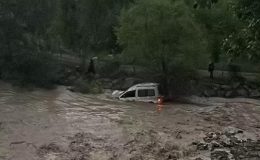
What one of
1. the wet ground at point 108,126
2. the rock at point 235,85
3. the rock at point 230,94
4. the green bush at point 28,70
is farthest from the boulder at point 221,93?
the green bush at point 28,70

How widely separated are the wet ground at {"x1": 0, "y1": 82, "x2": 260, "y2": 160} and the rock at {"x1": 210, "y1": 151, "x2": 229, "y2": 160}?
26 centimetres

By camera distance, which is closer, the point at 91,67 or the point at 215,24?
the point at 215,24

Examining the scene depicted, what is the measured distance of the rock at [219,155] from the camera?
17716mm

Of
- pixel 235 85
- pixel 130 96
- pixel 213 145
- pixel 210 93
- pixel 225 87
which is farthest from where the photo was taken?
pixel 235 85

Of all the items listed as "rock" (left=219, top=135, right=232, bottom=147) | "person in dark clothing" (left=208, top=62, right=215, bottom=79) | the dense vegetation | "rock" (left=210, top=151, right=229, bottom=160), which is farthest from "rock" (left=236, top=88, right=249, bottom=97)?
"rock" (left=210, top=151, right=229, bottom=160)

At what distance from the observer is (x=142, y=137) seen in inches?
848

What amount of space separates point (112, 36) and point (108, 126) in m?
25.9

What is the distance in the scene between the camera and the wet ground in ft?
61.4

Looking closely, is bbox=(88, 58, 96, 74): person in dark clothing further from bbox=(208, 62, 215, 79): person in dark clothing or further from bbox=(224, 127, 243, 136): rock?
bbox=(224, 127, 243, 136): rock

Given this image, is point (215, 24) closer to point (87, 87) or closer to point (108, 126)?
point (87, 87)

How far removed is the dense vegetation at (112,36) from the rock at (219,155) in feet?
33.3

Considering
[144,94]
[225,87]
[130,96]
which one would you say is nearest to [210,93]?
[225,87]

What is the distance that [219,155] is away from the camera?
1822 centimetres

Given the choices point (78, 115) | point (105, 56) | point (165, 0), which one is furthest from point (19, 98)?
point (105, 56)
